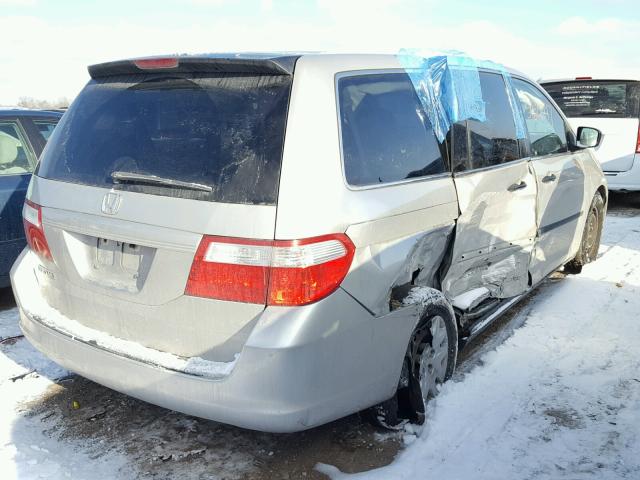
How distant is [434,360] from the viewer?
3301 mm

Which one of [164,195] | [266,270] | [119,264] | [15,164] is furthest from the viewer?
[15,164]

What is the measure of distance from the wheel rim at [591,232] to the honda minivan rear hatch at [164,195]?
4137 mm

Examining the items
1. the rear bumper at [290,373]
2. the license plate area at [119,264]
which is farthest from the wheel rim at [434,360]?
the license plate area at [119,264]

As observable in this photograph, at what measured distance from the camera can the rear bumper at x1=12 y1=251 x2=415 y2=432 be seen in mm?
2363

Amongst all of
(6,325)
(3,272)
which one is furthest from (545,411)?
(3,272)

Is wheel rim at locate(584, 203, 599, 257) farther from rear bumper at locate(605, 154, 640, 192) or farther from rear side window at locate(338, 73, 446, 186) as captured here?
rear bumper at locate(605, 154, 640, 192)

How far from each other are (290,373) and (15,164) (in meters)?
3.72

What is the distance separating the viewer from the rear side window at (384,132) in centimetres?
271

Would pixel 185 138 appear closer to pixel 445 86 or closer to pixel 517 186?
pixel 445 86

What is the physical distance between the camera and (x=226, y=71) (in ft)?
8.66

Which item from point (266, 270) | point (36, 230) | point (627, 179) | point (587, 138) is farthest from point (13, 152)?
point (627, 179)

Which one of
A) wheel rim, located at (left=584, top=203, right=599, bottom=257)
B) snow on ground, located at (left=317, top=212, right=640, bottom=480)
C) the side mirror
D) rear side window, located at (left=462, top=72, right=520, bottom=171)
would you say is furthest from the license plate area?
wheel rim, located at (left=584, top=203, right=599, bottom=257)

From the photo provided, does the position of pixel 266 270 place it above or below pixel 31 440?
above

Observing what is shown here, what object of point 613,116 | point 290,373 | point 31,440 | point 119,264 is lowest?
point 31,440
